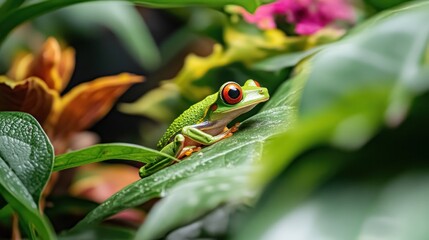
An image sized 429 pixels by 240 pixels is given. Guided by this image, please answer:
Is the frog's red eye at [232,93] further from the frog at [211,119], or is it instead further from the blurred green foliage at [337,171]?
the blurred green foliage at [337,171]

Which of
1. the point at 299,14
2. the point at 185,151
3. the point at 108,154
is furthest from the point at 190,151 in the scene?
the point at 299,14

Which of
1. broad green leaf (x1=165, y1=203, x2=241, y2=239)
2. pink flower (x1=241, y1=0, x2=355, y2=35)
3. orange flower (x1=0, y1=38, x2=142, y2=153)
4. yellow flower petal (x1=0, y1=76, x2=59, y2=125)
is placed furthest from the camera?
pink flower (x1=241, y1=0, x2=355, y2=35)

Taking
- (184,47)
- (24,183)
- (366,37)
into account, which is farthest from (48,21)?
(366,37)

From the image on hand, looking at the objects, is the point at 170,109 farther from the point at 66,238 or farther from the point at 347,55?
the point at 347,55

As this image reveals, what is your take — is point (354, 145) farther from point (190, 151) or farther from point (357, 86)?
point (190, 151)

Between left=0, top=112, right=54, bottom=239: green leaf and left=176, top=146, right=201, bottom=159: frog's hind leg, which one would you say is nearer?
left=0, top=112, right=54, bottom=239: green leaf

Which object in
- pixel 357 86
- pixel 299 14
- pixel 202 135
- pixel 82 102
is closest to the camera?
pixel 357 86

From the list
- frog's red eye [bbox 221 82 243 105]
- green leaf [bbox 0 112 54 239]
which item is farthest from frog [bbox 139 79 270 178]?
green leaf [bbox 0 112 54 239]

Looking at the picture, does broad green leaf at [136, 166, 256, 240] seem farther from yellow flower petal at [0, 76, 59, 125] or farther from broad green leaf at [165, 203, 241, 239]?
yellow flower petal at [0, 76, 59, 125]
